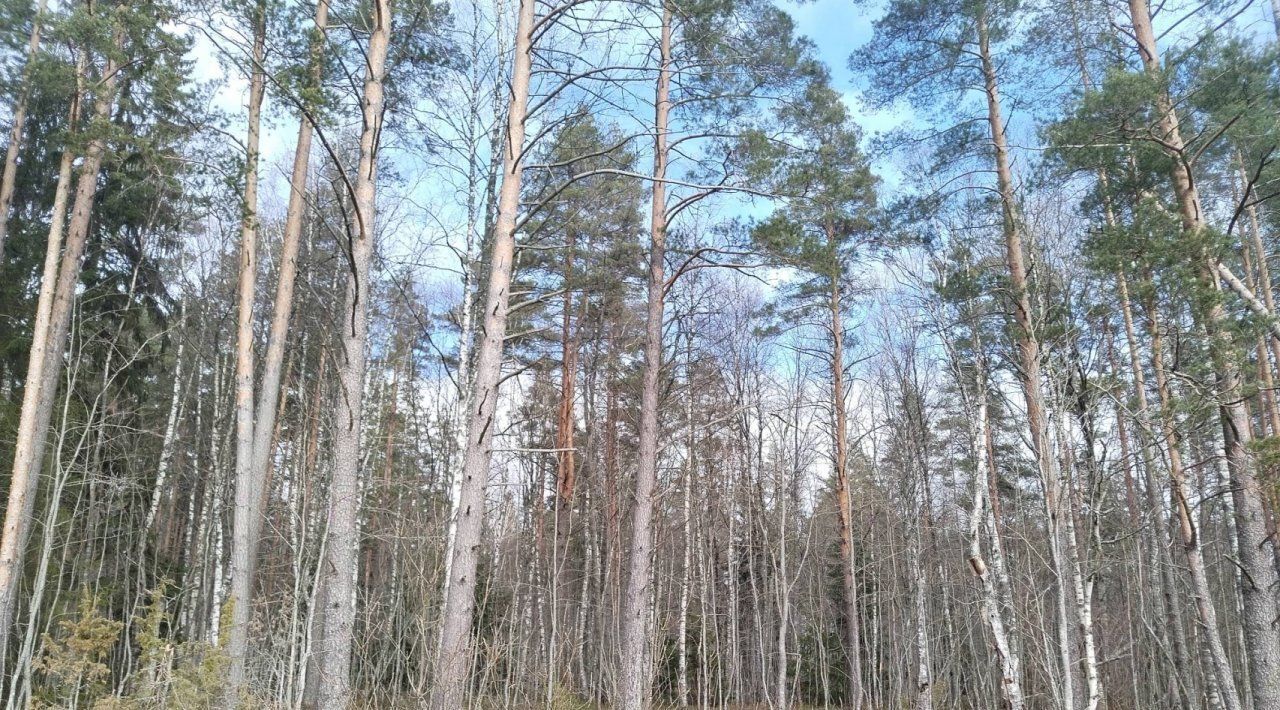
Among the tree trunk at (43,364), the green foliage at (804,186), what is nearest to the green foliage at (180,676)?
the tree trunk at (43,364)

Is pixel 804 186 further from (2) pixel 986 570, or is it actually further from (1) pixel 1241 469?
(1) pixel 1241 469

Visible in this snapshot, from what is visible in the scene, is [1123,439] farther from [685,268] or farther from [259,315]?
[259,315]

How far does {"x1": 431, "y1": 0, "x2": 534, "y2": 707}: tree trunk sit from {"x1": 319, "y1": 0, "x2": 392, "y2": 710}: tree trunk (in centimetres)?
118

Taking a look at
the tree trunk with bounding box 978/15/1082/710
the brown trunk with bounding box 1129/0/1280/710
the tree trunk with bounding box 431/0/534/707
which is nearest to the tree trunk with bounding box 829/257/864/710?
the tree trunk with bounding box 978/15/1082/710

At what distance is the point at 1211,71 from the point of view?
658 centimetres

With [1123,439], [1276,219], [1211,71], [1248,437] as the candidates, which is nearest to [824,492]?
[1123,439]

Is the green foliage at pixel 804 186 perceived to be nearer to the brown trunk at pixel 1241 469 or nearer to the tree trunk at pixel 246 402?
the brown trunk at pixel 1241 469

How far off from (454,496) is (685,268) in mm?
3725

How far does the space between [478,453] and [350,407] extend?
5.17 feet

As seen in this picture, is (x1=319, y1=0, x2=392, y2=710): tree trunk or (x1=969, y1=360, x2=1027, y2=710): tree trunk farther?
(x1=969, y1=360, x2=1027, y2=710): tree trunk

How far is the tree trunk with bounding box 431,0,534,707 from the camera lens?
4.53m

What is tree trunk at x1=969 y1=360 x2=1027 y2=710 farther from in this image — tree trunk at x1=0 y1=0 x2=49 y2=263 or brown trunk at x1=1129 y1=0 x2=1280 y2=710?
tree trunk at x1=0 y1=0 x2=49 y2=263

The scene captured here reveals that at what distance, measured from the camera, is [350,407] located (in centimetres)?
568

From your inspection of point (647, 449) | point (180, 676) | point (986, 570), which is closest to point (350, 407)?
point (180, 676)
